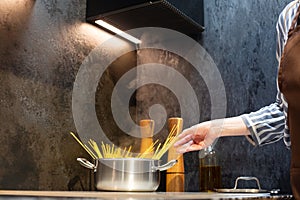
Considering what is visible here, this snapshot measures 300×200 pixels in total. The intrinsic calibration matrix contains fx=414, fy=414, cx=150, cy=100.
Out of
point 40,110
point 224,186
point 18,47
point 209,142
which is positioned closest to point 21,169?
point 40,110

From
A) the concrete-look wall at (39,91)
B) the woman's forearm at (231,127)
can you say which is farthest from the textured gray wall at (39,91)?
the woman's forearm at (231,127)

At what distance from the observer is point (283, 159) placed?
145 centimetres

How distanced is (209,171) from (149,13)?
23.9 inches

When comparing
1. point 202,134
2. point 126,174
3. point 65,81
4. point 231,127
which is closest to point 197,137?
point 202,134

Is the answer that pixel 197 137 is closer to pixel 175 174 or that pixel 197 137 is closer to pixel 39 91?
pixel 175 174

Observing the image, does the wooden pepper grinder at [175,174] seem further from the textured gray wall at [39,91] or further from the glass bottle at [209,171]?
the textured gray wall at [39,91]

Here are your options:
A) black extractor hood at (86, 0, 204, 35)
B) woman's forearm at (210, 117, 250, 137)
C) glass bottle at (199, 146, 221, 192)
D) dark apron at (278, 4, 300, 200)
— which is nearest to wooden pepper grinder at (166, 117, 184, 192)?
glass bottle at (199, 146, 221, 192)

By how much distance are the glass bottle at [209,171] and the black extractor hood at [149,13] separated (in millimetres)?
497

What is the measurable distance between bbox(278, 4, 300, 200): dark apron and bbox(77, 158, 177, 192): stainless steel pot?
1.26 ft

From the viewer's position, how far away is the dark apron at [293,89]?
2.95 ft

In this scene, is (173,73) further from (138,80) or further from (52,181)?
(52,181)

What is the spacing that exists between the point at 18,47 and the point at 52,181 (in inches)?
16.9

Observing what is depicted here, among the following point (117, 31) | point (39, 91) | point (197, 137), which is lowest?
point (197, 137)

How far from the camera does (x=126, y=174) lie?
1.10 meters
